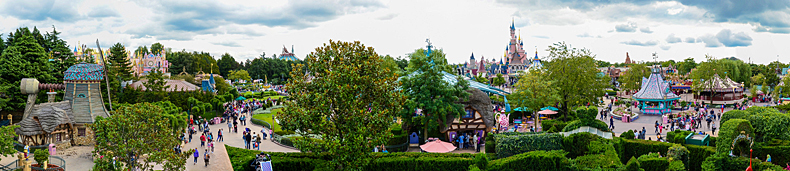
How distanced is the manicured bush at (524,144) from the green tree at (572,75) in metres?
16.2

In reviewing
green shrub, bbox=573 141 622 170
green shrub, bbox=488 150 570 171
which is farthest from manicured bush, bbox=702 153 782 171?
green shrub, bbox=488 150 570 171

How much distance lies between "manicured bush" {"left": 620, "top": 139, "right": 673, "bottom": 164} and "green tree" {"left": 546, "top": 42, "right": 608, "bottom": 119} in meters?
13.3

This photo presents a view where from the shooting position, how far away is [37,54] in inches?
1368

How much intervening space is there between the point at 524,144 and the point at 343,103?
9.24m

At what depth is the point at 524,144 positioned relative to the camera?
2127cm

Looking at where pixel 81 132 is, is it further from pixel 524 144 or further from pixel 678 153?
pixel 678 153

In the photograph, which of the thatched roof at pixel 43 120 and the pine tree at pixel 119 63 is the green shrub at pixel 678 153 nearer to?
the thatched roof at pixel 43 120

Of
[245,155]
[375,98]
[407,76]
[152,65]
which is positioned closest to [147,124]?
[245,155]

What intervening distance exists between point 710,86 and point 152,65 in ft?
277

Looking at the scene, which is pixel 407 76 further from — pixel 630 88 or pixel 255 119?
pixel 630 88

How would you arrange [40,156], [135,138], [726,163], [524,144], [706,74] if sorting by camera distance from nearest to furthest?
[135,138]
[40,156]
[726,163]
[524,144]
[706,74]

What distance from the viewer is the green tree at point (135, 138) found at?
15.0 meters

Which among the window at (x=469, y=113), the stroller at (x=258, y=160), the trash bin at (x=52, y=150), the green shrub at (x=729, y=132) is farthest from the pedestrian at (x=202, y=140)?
the green shrub at (x=729, y=132)

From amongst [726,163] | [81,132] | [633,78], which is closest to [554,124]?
[726,163]
